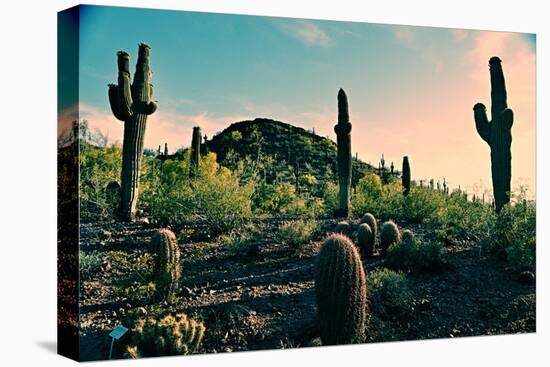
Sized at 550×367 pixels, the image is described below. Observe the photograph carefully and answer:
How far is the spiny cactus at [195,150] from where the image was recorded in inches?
351

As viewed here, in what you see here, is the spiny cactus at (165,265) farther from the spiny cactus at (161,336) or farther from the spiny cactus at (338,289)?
the spiny cactus at (338,289)

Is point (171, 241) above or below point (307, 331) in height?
above

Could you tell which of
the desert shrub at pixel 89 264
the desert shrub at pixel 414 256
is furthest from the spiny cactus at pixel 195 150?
the desert shrub at pixel 414 256

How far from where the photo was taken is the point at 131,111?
8.54m

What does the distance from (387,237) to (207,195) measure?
2.62 m

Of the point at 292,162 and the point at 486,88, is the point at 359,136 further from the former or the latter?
the point at 486,88

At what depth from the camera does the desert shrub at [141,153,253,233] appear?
916 cm

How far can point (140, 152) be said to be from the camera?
346 inches

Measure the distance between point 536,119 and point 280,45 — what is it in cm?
434

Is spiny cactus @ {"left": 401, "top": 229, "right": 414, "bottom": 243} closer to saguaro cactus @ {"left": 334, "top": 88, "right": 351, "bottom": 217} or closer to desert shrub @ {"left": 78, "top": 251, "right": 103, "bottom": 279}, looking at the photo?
saguaro cactus @ {"left": 334, "top": 88, "right": 351, "bottom": 217}

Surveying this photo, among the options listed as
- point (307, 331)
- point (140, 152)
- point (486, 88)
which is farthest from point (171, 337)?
point (486, 88)

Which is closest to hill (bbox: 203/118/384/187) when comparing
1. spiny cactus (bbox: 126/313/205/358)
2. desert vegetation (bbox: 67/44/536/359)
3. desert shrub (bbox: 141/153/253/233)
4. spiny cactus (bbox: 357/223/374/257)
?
desert vegetation (bbox: 67/44/536/359)

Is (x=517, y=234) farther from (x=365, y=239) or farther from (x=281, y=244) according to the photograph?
(x=281, y=244)

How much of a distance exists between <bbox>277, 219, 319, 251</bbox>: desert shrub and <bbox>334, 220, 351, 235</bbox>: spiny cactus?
37cm
